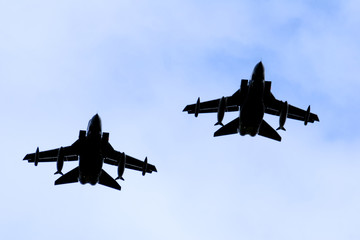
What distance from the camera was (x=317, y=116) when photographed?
6644cm

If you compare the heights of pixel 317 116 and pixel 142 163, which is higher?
pixel 317 116

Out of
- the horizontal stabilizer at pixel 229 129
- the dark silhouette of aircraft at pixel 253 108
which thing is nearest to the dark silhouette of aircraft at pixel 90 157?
the horizontal stabilizer at pixel 229 129

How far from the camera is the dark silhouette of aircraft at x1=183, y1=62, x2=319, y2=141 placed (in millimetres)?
60125

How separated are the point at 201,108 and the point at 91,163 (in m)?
12.6

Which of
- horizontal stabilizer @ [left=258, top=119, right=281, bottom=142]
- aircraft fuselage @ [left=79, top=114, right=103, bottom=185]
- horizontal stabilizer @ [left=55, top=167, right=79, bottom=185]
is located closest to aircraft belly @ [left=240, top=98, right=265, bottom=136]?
horizontal stabilizer @ [left=258, top=119, right=281, bottom=142]

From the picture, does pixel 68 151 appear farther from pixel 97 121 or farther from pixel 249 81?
pixel 249 81

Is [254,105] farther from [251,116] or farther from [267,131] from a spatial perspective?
[267,131]

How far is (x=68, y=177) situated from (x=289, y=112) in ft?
74.1

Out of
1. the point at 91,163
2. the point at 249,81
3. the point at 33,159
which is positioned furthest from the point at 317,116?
the point at 33,159

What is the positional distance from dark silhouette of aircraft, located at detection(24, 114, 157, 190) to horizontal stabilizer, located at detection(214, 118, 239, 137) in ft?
25.2

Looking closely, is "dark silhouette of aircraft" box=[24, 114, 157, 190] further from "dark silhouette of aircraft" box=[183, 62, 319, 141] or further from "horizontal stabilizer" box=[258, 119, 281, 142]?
"horizontal stabilizer" box=[258, 119, 281, 142]

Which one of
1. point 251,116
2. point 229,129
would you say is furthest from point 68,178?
point 251,116

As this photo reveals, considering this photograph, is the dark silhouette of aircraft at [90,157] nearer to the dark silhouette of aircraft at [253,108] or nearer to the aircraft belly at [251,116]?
the dark silhouette of aircraft at [253,108]

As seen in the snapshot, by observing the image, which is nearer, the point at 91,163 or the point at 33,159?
the point at 91,163
